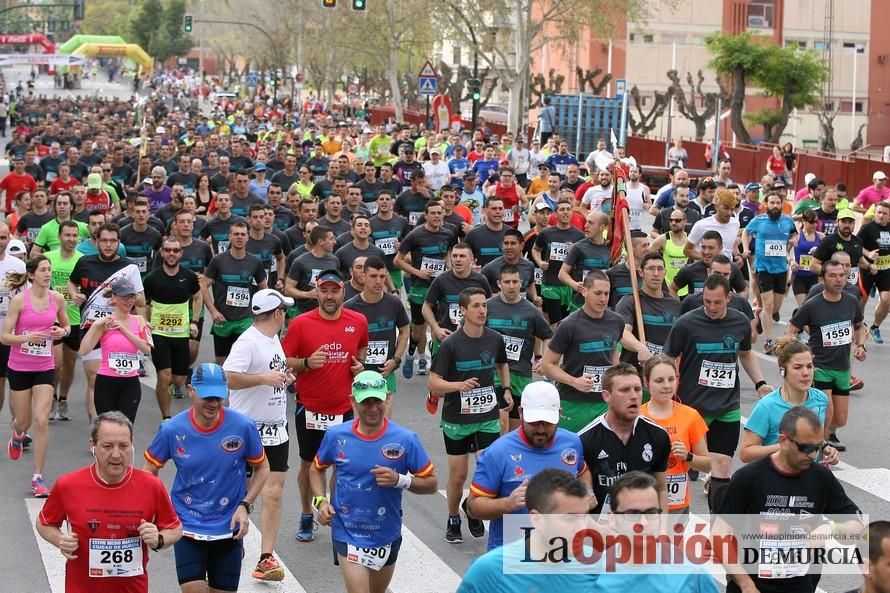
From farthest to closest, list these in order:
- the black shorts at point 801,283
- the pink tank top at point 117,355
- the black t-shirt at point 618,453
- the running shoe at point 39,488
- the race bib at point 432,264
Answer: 1. the black shorts at point 801,283
2. the race bib at point 432,264
3. the pink tank top at point 117,355
4. the running shoe at point 39,488
5. the black t-shirt at point 618,453

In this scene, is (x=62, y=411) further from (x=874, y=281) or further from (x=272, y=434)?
(x=874, y=281)

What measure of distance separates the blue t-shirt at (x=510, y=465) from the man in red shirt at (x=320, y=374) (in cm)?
290

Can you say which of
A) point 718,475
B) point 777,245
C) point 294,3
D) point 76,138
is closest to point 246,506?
point 718,475

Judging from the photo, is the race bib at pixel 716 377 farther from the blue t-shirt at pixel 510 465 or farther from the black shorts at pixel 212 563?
the black shorts at pixel 212 563

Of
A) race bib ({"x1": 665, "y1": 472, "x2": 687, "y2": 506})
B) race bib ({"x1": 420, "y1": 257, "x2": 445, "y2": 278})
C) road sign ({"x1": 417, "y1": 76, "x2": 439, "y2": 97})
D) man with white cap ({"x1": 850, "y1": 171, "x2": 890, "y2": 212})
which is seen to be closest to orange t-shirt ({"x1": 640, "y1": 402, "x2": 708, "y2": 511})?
race bib ({"x1": 665, "y1": 472, "x2": 687, "y2": 506})

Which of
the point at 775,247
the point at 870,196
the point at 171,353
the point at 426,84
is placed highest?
the point at 426,84

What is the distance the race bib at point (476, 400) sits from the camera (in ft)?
33.7

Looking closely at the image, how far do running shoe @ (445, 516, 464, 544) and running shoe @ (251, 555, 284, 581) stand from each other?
1.41 m

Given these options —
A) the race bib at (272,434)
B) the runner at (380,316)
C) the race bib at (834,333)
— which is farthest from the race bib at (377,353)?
the race bib at (834,333)

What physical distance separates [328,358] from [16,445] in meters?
3.31

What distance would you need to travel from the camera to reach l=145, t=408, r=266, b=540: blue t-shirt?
7.84 metres

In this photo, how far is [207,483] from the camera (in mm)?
7859

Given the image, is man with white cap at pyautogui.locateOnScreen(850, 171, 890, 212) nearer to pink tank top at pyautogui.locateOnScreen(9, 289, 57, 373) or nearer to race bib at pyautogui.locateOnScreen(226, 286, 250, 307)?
race bib at pyautogui.locateOnScreen(226, 286, 250, 307)

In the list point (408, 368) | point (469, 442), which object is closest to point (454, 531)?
point (469, 442)
